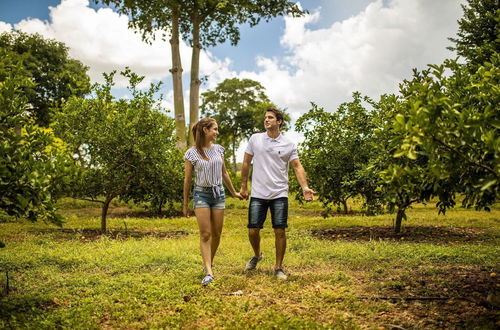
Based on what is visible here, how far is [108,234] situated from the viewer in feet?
41.0

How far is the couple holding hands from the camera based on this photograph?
21.0 ft

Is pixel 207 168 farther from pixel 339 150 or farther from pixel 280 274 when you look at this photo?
pixel 339 150

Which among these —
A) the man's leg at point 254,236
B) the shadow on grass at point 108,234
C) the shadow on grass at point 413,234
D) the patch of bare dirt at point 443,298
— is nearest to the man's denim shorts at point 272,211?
the man's leg at point 254,236

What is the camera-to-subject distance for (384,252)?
8906 mm

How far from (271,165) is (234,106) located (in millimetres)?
48702

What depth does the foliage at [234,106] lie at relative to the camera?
5461 cm

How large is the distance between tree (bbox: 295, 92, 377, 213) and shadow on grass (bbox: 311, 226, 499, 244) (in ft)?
2.76

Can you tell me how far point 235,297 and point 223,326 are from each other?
0.88 meters

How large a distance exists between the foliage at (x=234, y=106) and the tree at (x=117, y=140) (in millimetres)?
40426

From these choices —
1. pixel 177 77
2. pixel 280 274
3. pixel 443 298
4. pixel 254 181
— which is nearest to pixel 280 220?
pixel 254 181

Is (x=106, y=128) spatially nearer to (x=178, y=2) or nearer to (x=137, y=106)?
(x=137, y=106)

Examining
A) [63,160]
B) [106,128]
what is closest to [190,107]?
[106,128]

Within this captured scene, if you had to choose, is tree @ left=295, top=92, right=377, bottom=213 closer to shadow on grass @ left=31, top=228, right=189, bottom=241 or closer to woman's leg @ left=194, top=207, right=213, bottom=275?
shadow on grass @ left=31, top=228, right=189, bottom=241

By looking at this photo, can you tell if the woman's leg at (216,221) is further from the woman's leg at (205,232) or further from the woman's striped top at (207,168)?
the woman's striped top at (207,168)
